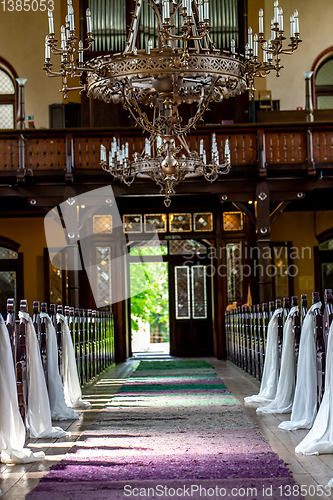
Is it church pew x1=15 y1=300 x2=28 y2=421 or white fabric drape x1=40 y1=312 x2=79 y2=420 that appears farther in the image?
white fabric drape x1=40 y1=312 x2=79 y2=420

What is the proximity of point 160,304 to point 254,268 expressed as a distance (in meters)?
8.91

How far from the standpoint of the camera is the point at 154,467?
3973 mm

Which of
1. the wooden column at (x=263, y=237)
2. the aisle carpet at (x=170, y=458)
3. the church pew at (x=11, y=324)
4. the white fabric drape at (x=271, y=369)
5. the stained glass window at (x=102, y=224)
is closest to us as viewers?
the aisle carpet at (x=170, y=458)

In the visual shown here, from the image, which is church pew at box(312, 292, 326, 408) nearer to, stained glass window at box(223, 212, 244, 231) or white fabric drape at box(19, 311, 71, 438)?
white fabric drape at box(19, 311, 71, 438)

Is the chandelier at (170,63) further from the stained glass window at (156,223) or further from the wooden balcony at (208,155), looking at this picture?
the stained glass window at (156,223)

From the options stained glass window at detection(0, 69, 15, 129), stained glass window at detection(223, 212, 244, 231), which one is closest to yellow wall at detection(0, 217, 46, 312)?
stained glass window at detection(0, 69, 15, 129)

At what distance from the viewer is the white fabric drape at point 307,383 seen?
5.10 metres

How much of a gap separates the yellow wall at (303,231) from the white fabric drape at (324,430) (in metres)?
9.68

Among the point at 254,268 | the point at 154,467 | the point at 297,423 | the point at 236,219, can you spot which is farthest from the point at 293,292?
the point at 154,467

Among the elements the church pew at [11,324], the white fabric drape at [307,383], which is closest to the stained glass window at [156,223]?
the white fabric drape at [307,383]

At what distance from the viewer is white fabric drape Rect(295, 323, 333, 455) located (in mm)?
4234

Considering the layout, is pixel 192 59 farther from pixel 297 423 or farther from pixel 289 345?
pixel 297 423

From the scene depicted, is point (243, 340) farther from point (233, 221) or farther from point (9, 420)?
point (9, 420)

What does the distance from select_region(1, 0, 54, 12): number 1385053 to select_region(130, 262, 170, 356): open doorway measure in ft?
30.2
